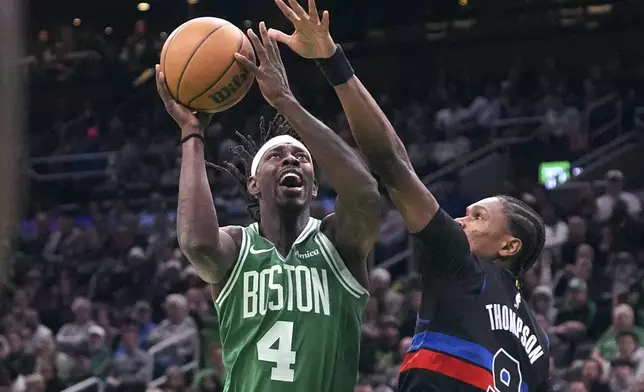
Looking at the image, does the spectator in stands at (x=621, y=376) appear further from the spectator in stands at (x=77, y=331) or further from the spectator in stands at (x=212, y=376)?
the spectator in stands at (x=77, y=331)

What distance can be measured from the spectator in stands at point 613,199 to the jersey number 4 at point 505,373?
284 inches

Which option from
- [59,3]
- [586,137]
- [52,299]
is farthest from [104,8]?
[586,137]

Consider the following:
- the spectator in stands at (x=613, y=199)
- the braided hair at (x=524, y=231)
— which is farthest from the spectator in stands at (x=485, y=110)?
the braided hair at (x=524, y=231)

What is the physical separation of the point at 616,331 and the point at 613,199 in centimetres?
274

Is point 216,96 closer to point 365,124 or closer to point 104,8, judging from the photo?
point 365,124

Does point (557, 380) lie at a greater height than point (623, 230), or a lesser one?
lesser

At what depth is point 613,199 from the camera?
33.7 ft

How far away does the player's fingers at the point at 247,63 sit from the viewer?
129 inches

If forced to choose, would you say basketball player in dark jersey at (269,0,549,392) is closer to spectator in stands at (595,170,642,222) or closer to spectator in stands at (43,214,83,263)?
spectator in stands at (595,170,642,222)

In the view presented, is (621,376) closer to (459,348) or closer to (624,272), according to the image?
(624,272)

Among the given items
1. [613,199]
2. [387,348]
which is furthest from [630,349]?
[613,199]

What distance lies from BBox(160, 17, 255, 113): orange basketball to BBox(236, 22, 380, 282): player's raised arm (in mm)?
92

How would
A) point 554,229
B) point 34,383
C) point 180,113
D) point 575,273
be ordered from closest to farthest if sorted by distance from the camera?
point 180,113 → point 575,273 → point 34,383 → point 554,229

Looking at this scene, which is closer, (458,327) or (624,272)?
(458,327)
